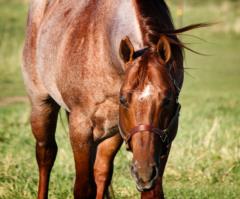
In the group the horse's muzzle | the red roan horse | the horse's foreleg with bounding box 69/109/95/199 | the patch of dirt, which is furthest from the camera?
the patch of dirt

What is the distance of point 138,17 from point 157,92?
2.27ft

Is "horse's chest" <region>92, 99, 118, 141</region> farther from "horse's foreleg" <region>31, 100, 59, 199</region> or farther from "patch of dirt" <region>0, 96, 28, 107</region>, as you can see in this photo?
"patch of dirt" <region>0, 96, 28, 107</region>

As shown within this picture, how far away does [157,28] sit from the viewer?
15.6 ft

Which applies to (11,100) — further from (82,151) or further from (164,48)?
(164,48)

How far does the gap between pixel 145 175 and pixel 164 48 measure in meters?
0.85

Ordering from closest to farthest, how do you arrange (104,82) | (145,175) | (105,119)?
1. (145,175)
2. (104,82)
3. (105,119)

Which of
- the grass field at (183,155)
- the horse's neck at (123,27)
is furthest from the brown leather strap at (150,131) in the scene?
the grass field at (183,155)

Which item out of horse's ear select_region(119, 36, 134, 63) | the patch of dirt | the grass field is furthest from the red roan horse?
the patch of dirt

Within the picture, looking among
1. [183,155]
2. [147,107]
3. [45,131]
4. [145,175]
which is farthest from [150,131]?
[183,155]

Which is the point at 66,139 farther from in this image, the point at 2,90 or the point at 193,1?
the point at 193,1

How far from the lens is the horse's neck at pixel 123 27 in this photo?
479 cm

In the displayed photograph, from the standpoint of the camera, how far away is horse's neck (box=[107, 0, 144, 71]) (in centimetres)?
479

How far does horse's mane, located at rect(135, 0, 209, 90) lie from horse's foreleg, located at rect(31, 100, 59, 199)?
228cm

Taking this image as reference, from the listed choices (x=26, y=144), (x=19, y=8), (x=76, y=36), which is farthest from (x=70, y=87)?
(x=19, y=8)
